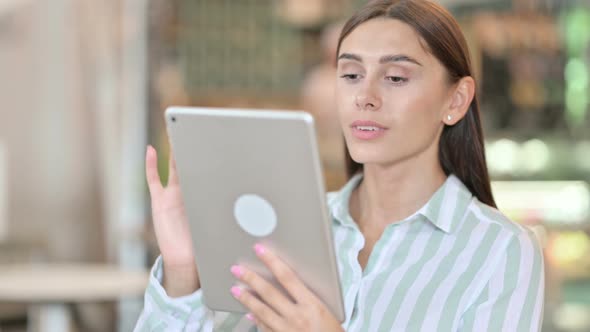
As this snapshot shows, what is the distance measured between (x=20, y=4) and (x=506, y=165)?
258cm

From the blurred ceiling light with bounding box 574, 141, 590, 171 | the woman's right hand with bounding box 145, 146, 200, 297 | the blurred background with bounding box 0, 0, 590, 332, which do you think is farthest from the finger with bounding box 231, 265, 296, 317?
the blurred ceiling light with bounding box 574, 141, 590, 171

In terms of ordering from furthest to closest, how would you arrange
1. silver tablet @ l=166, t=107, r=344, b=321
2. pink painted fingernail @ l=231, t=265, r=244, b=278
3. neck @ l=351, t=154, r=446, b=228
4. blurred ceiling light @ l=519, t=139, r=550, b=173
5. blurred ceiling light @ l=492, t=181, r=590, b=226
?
blurred ceiling light @ l=519, t=139, r=550, b=173 < blurred ceiling light @ l=492, t=181, r=590, b=226 < neck @ l=351, t=154, r=446, b=228 < pink painted fingernail @ l=231, t=265, r=244, b=278 < silver tablet @ l=166, t=107, r=344, b=321

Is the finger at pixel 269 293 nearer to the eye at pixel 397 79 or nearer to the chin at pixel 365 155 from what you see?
the chin at pixel 365 155

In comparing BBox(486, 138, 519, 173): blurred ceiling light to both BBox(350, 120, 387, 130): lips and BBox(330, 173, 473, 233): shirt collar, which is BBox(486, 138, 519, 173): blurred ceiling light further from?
BBox(350, 120, 387, 130): lips

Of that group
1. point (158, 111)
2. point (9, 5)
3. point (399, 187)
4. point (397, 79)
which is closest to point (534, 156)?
point (158, 111)

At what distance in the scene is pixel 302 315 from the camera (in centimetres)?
139

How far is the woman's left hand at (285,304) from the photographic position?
1.39m

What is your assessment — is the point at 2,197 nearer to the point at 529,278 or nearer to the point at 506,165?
the point at 506,165

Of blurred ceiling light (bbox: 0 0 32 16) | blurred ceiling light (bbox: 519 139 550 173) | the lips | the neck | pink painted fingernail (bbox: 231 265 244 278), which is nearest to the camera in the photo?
pink painted fingernail (bbox: 231 265 244 278)

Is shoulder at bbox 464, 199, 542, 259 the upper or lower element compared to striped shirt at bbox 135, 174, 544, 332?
upper

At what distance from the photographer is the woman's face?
60.9 inches

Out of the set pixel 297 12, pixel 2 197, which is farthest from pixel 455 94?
pixel 297 12

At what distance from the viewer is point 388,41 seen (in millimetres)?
1562

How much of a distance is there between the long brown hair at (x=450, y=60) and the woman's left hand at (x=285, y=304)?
1.39 feet
